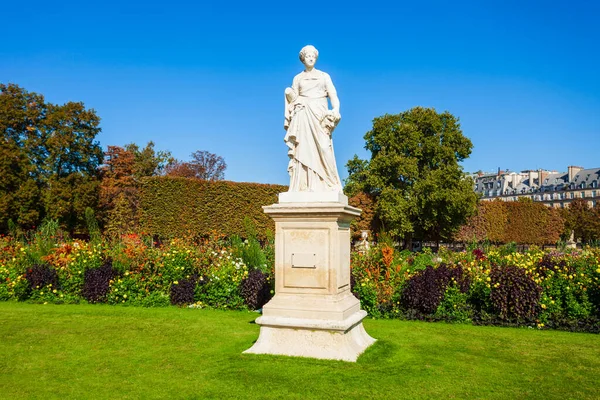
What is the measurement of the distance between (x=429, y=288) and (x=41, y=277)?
7.84 metres

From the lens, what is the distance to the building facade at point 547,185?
76.8 meters

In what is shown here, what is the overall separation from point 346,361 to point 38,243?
28.8 feet

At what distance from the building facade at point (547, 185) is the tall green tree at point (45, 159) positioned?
172 feet

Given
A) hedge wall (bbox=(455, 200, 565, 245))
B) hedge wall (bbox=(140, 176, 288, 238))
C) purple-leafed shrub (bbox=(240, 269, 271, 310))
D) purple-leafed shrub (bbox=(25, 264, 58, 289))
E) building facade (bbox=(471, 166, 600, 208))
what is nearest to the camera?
purple-leafed shrub (bbox=(240, 269, 271, 310))

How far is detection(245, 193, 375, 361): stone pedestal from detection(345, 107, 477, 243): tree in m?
25.7

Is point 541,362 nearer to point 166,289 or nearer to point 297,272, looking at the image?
point 297,272

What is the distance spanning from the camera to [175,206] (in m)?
28.0

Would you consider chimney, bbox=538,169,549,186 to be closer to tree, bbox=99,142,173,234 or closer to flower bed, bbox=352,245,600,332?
tree, bbox=99,142,173,234

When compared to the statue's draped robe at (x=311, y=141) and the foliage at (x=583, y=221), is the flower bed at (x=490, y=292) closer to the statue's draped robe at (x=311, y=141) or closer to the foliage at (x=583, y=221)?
the statue's draped robe at (x=311, y=141)

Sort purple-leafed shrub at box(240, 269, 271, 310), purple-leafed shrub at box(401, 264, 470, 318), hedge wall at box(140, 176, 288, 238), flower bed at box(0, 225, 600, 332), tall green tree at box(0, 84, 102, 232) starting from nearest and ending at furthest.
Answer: flower bed at box(0, 225, 600, 332) → purple-leafed shrub at box(401, 264, 470, 318) → purple-leafed shrub at box(240, 269, 271, 310) → hedge wall at box(140, 176, 288, 238) → tall green tree at box(0, 84, 102, 232)

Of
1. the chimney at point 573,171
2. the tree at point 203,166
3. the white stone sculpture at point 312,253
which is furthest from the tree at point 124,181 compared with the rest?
the chimney at point 573,171

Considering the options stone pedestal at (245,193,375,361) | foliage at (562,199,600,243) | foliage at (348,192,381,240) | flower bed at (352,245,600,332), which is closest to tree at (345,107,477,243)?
foliage at (348,192,381,240)

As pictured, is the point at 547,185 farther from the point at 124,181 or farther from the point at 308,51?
the point at 308,51

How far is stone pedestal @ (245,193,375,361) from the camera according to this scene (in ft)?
19.3
